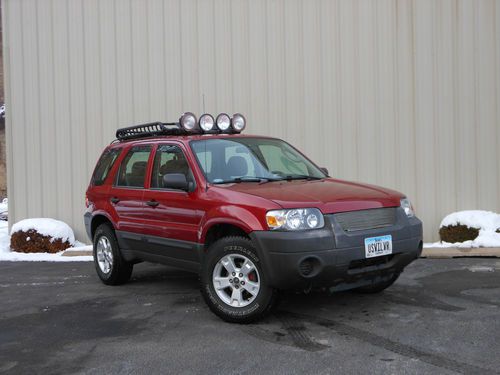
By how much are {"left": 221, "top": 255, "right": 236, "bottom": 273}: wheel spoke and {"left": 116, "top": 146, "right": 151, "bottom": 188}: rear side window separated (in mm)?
1714

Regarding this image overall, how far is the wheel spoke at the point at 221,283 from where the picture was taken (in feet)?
16.4

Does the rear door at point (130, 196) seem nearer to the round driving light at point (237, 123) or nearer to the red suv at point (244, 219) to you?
the red suv at point (244, 219)

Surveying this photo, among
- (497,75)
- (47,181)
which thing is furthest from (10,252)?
(497,75)

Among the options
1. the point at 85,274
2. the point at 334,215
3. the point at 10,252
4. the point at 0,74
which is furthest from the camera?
the point at 0,74

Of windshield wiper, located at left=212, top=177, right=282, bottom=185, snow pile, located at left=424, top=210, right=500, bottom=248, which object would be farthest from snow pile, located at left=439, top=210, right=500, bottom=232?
windshield wiper, located at left=212, top=177, right=282, bottom=185

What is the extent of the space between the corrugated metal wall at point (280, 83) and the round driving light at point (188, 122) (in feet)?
14.4

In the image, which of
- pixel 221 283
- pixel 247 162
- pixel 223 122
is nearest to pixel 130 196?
pixel 223 122

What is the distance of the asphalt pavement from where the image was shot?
3979mm

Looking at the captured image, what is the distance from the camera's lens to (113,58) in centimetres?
1080

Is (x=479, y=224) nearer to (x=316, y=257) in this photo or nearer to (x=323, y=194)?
(x=323, y=194)

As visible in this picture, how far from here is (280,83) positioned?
10.6 m

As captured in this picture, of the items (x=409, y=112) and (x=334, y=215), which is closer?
(x=334, y=215)

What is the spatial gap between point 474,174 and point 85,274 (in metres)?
7.04

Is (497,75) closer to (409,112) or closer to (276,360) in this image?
(409,112)
